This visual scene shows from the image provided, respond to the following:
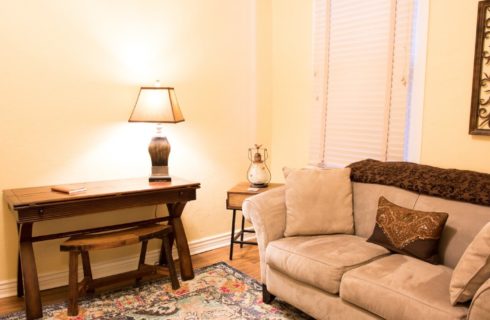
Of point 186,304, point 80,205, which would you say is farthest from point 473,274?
point 80,205

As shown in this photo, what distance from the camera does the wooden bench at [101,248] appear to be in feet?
8.05

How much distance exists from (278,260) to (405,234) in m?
0.74

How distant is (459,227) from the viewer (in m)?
2.15

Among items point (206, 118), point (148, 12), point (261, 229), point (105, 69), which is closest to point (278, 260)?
point (261, 229)

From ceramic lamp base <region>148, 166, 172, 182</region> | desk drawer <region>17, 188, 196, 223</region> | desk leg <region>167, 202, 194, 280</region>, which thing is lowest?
desk leg <region>167, 202, 194, 280</region>

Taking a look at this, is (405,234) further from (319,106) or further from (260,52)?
(260,52)

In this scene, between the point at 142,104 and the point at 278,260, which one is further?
the point at 142,104

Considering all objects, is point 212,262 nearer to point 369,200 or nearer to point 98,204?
point 98,204

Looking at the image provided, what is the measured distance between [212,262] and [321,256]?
4.47ft

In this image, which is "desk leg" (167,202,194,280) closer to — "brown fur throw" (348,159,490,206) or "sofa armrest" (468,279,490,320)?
"brown fur throw" (348,159,490,206)

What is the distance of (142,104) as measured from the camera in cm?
286

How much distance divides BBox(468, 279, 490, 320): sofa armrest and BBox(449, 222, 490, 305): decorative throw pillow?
0.07 m

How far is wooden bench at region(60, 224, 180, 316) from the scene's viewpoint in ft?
8.05

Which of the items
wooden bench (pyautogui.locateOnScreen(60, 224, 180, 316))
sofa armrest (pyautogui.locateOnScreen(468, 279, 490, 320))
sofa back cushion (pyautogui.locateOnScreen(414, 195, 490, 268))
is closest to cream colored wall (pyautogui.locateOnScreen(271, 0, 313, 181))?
wooden bench (pyautogui.locateOnScreen(60, 224, 180, 316))
